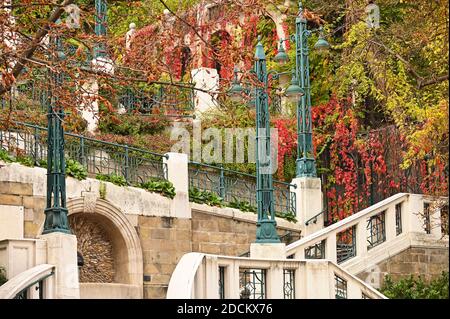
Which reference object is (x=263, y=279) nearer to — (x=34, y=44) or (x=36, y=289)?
(x=36, y=289)

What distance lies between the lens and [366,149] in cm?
3019

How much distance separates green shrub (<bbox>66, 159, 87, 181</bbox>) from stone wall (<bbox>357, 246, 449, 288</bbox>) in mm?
5654

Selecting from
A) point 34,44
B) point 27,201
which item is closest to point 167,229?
point 27,201

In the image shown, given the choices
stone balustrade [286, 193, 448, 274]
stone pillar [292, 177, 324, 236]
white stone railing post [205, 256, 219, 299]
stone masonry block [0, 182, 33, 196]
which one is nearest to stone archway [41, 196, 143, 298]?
stone masonry block [0, 182, 33, 196]

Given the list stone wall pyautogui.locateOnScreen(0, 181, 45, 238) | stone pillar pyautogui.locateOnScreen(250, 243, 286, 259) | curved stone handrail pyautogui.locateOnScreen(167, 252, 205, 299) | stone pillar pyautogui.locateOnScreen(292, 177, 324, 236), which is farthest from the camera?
stone pillar pyautogui.locateOnScreen(292, 177, 324, 236)

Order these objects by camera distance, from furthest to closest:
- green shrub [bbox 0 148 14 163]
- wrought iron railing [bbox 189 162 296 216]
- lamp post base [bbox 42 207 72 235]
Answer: wrought iron railing [bbox 189 162 296 216] → green shrub [bbox 0 148 14 163] → lamp post base [bbox 42 207 72 235]

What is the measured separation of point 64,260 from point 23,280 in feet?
8.11

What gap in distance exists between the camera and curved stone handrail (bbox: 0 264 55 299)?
1809 centimetres

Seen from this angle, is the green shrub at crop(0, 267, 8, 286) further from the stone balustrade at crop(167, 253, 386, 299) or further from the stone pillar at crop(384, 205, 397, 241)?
the stone pillar at crop(384, 205, 397, 241)

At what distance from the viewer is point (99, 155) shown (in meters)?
28.1

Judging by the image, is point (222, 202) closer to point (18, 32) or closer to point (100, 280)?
point (100, 280)

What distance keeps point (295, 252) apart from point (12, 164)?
17.9 ft

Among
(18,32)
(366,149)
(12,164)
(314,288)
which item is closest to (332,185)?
(366,149)

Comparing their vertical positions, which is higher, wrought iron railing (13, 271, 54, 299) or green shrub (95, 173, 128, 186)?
green shrub (95, 173, 128, 186)
